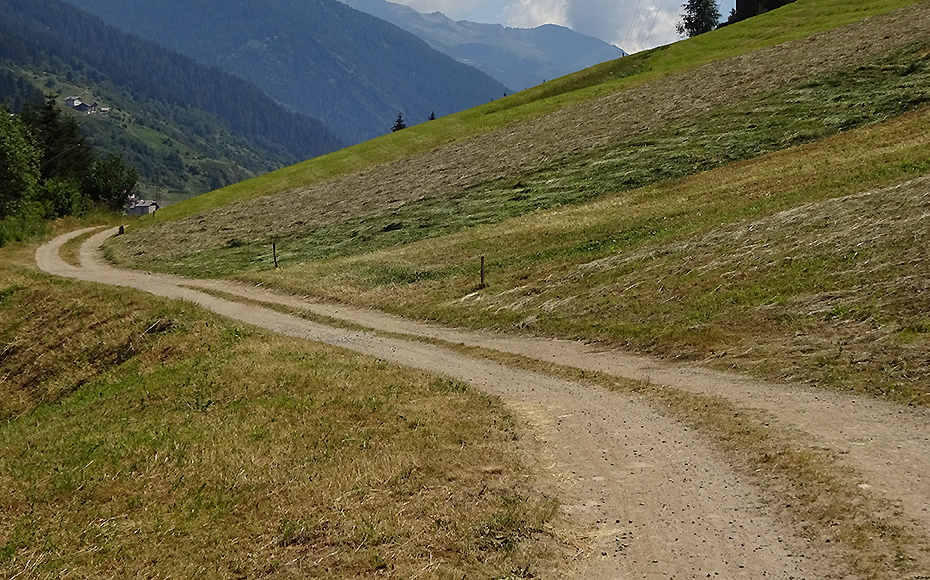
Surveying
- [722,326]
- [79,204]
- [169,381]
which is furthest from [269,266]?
[79,204]

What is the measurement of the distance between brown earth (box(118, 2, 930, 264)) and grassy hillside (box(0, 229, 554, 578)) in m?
41.9

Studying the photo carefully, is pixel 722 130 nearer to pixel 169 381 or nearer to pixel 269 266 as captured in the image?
pixel 269 266

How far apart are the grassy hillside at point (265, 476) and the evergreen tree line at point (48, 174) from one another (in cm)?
6604

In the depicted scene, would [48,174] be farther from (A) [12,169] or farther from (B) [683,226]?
(B) [683,226]

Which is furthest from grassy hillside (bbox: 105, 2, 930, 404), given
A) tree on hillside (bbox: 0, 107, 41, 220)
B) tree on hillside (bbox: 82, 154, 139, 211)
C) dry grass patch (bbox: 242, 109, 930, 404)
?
tree on hillside (bbox: 82, 154, 139, 211)

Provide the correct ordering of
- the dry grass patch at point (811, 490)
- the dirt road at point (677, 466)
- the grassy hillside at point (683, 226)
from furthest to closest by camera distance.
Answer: the grassy hillside at point (683, 226) → the dirt road at point (677, 466) → the dry grass patch at point (811, 490)

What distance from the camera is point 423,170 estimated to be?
239 ft

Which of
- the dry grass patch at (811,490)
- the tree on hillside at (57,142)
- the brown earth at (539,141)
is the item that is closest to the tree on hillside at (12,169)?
the brown earth at (539,141)

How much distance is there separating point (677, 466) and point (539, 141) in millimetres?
59836

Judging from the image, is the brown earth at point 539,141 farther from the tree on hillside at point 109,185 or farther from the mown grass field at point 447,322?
the tree on hillside at point 109,185

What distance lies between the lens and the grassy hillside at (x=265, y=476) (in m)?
10.1

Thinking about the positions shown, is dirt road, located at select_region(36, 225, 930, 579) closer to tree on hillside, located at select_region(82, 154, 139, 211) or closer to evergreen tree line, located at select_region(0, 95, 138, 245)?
evergreen tree line, located at select_region(0, 95, 138, 245)

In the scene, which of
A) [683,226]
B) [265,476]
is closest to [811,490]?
[265,476]

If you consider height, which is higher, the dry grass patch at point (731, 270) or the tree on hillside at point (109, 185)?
the tree on hillside at point (109, 185)
